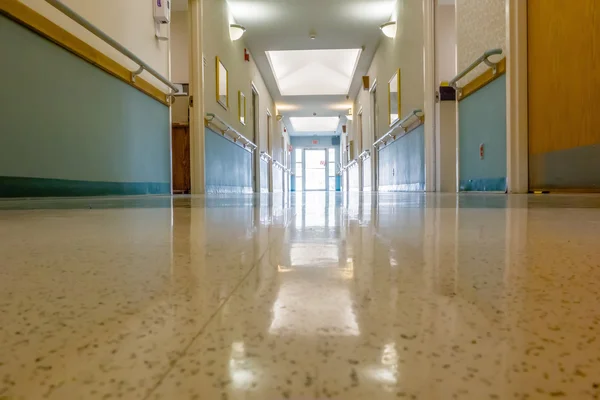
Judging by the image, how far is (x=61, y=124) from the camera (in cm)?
238

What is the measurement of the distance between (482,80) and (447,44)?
2767 millimetres

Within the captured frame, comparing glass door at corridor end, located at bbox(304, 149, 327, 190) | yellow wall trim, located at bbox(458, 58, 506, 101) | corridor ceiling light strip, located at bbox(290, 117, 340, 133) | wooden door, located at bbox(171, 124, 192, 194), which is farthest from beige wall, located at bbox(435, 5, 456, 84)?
glass door at corridor end, located at bbox(304, 149, 327, 190)

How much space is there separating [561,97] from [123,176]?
2860 mm

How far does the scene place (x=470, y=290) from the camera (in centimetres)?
32

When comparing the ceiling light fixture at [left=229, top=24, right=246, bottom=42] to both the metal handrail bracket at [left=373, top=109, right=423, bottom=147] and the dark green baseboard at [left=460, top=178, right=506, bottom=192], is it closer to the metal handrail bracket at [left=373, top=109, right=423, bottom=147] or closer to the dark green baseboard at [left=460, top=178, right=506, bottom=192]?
the metal handrail bracket at [left=373, top=109, right=423, bottom=147]

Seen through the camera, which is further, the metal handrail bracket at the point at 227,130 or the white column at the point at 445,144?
the metal handrail bracket at the point at 227,130

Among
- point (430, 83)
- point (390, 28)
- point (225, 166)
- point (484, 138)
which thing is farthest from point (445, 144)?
point (225, 166)

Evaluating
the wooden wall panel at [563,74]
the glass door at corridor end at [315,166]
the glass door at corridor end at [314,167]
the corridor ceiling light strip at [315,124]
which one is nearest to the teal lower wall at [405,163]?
the wooden wall panel at [563,74]

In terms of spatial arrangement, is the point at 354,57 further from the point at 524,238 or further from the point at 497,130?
the point at 524,238

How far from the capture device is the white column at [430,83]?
4418 millimetres

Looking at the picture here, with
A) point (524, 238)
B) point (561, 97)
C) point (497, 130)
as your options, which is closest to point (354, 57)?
point (497, 130)

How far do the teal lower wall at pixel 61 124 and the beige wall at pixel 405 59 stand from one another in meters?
3.00

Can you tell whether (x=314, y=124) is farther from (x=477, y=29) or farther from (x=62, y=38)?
(x=62, y=38)

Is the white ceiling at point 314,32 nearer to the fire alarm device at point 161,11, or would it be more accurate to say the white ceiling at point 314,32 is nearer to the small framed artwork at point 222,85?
the small framed artwork at point 222,85
